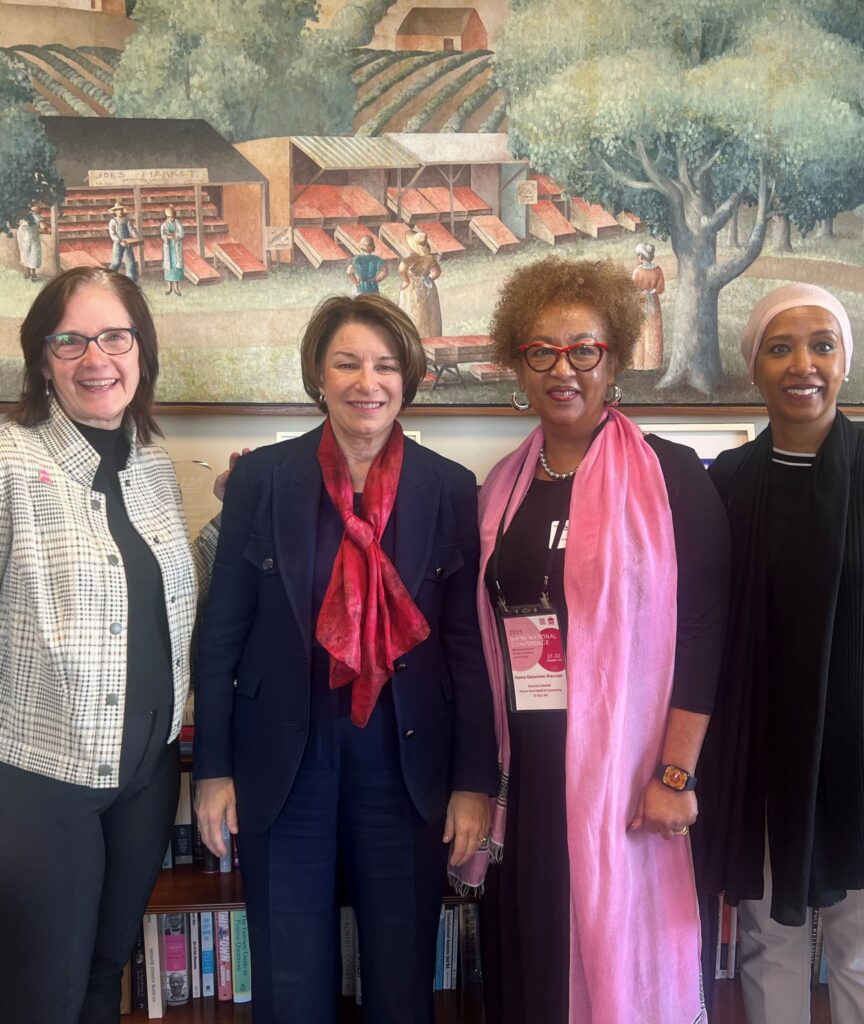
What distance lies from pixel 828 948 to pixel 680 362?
1.42 m

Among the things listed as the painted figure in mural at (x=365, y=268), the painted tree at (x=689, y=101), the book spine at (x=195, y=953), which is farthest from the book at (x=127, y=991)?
the painted tree at (x=689, y=101)

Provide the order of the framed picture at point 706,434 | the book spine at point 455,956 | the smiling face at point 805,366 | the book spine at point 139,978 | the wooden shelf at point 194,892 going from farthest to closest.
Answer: the framed picture at point 706,434
the book spine at point 455,956
the book spine at point 139,978
the wooden shelf at point 194,892
the smiling face at point 805,366

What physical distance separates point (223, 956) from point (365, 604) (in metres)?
1.17

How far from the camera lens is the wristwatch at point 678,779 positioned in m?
1.38

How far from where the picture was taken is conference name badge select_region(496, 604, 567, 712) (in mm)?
1449

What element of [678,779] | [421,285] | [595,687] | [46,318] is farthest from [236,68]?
[678,779]

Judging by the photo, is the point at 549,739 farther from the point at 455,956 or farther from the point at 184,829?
the point at 184,829

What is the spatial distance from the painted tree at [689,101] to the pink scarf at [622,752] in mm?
973

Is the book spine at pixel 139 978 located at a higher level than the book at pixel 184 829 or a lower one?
lower

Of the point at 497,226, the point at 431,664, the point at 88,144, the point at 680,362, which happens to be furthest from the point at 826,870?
the point at 88,144

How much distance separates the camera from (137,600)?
134cm

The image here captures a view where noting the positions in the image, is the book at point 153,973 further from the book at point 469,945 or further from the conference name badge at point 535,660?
the conference name badge at point 535,660

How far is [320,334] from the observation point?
146 cm

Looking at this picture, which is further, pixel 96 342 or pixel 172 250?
pixel 172 250
